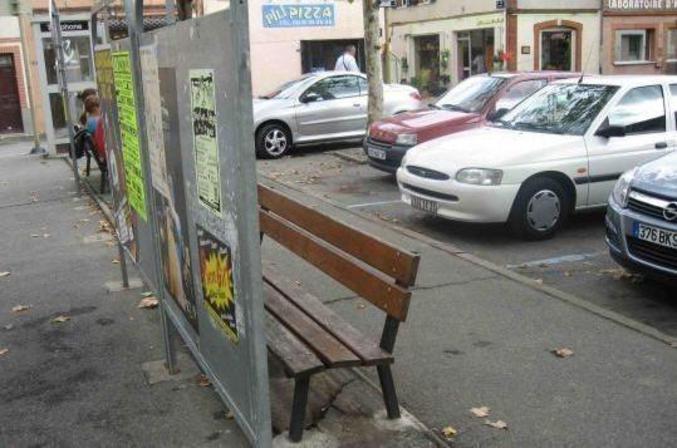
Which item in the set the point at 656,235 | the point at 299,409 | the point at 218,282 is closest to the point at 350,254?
the point at 299,409

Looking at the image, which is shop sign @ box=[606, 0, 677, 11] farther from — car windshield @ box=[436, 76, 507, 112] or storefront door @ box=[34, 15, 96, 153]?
storefront door @ box=[34, 15, 96, 153]

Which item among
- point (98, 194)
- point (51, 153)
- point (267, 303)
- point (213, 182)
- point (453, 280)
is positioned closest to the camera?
point (213, 182)

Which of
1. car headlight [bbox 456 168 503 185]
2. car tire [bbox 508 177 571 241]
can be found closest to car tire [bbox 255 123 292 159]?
car headlight [bbox 456 168 503 185]

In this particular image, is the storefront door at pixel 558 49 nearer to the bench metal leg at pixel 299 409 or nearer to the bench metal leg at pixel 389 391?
the bench metal leg at pixel 389 391

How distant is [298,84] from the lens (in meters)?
15.0

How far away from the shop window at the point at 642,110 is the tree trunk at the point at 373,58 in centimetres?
597

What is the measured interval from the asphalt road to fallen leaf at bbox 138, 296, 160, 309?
295cm

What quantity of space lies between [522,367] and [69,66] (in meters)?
12.1

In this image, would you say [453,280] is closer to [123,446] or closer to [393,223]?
[393,223]

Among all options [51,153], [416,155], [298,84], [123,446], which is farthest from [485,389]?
[51,153]

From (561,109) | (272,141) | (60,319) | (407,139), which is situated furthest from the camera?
(272,141)

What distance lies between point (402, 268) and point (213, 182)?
0.98 m

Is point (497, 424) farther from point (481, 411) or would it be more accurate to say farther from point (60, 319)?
point (60, 319)

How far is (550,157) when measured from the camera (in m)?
7.41
